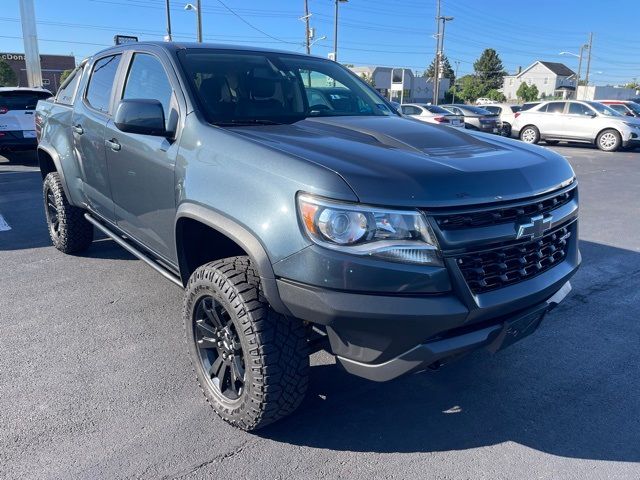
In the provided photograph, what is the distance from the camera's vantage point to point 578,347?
142 inches

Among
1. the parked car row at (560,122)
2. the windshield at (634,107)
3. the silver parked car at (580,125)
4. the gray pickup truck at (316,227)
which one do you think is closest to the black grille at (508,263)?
the gray pickup truck at (316,227)

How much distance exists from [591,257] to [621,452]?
3414mm

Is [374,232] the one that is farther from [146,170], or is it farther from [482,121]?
[482,121]

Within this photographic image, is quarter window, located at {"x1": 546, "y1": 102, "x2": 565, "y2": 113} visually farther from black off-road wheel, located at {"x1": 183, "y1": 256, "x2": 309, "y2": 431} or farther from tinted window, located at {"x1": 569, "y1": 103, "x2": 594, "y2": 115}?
black off-road wheel, located at {"x1": 183, "y1": 256, "x2": 309, "y2": 431}

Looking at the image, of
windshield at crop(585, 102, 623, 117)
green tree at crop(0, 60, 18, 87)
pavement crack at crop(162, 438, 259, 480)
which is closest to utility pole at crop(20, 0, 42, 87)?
windshield at crop(585, 102, 623, 117)

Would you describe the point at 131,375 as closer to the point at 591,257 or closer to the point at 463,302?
the point at 463,302

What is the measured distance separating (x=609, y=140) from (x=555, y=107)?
221cm

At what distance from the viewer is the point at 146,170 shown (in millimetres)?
3188

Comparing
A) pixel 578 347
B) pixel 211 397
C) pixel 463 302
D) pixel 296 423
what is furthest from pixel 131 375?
pixel 578 347

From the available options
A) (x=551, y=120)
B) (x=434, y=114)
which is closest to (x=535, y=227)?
(x=434, y=114)

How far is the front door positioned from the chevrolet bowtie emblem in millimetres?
1791

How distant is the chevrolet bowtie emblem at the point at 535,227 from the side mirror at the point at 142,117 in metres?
1.93

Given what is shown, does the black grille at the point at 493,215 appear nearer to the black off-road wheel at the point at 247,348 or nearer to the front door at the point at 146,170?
the black off-road wheel at the point at 247,348

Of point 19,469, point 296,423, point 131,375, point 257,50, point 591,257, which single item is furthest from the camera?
point 591,257
